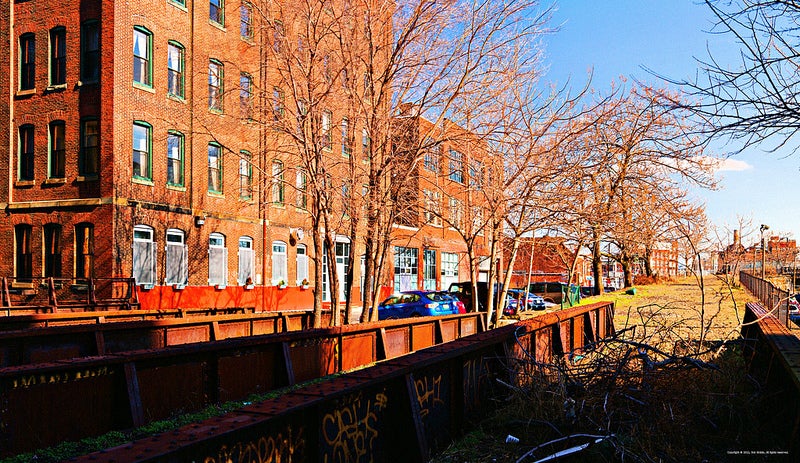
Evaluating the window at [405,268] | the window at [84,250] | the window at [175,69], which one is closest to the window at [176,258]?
the window at [84,250]

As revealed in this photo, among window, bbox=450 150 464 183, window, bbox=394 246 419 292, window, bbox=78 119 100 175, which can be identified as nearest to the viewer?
window, bbox=450 150 464 183

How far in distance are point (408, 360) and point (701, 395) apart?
11.7 feet

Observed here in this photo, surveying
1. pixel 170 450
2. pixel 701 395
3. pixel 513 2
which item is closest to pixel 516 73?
pixel 513 2

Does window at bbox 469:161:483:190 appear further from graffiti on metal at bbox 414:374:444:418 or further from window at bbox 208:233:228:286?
window at bbox 208:233:228:286

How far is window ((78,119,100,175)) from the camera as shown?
26203 millimetres

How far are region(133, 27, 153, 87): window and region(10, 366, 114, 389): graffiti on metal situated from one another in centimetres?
2215

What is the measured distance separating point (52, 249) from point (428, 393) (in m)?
25.2

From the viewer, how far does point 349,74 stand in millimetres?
15609

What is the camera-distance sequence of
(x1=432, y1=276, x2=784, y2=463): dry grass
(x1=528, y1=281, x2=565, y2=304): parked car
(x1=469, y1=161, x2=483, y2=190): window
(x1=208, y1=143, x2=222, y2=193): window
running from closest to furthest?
(x1=432, y1=276, x2=784, y2=463): dry grass → (x1=469, y1=161, x2=483, y2=190): window → (x1=208, y1=143, x2=222, y2=193): window → (x1=528, y1=281, x2=565, y2=304): parked car

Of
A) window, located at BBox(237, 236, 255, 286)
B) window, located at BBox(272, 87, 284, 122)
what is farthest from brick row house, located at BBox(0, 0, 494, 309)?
window, located at BBox(272, 87, 284, 122)

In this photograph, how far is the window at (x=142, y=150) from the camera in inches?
1054

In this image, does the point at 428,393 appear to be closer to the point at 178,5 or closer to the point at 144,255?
the point at 144,255

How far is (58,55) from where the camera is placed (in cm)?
2756

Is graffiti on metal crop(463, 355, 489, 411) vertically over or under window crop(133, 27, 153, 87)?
under
